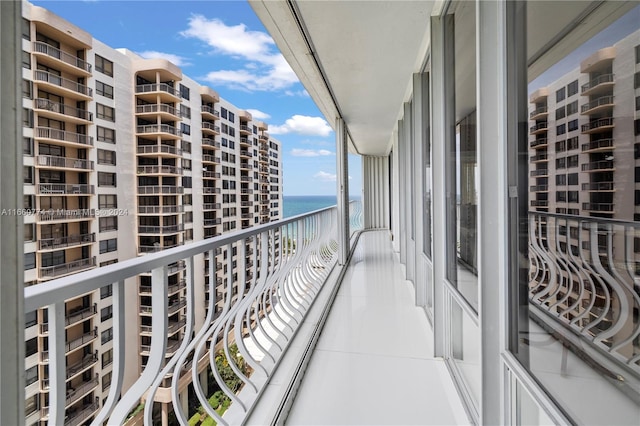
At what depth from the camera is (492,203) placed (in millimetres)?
1234

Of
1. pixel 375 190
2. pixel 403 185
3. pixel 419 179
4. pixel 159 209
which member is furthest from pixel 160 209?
pixel 375 190

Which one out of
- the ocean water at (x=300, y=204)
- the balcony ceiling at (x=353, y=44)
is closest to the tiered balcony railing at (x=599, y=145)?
the balcony ceiling at (x=353, y=44)

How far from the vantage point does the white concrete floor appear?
66.4 inches

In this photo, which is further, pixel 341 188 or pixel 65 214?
pixel 341 188

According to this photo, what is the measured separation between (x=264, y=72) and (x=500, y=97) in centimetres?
189

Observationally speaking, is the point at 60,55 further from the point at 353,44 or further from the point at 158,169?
the point at 353,44

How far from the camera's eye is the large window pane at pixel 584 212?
613 millimetres

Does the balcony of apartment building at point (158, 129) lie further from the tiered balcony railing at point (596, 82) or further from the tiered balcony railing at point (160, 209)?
the tiered balcony railing at point (596, 82)

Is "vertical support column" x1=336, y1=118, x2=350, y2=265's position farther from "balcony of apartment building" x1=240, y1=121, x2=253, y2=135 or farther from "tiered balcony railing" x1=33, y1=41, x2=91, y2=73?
"tiered balcony railing" x1=33, y1=41, x2=91, y2=73

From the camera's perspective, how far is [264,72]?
255 centimetres

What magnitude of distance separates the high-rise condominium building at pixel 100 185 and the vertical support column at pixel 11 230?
0.13 ft

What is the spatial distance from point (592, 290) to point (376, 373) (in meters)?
1.64

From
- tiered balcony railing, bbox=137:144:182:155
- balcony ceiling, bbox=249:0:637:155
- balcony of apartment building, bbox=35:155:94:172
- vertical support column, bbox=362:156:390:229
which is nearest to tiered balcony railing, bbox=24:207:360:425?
balcony of apartment building, bbox=35:155:94:172

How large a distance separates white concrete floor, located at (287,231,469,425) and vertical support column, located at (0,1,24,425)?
144 centimetres
